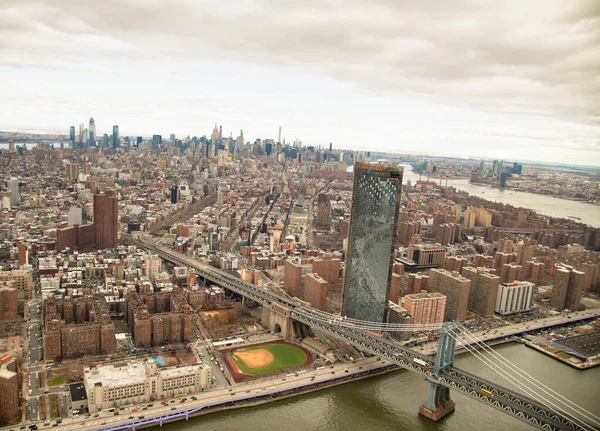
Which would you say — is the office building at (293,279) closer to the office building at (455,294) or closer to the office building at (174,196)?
the office building at (455,294)

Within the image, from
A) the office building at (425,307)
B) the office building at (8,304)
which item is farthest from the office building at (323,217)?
the office building at (8,304)

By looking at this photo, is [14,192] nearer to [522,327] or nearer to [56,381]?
[56,381]

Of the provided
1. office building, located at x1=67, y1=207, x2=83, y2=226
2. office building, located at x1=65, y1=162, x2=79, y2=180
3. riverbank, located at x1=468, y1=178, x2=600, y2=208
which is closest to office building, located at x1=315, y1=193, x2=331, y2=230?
riverbank, located at x1=468, y1=178, x2=600, y2=208

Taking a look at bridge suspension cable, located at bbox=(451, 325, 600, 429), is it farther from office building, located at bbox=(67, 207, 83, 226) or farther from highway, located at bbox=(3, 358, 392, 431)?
office building, located at bbox=(67, 207, 83, 226)

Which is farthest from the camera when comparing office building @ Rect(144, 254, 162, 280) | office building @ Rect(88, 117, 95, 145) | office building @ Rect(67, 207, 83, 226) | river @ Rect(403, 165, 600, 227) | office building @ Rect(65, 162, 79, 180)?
office building @ Rect(88, 117, 95, 145)

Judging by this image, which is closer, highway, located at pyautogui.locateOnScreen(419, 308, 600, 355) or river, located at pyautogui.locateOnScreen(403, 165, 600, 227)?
highway, located at pyautogui.locateOnScreen(419, 308, 600, 355)

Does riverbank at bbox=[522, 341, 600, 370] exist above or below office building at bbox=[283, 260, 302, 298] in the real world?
below

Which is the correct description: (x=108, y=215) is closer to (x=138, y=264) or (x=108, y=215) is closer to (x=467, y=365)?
(x=138, y=264)
